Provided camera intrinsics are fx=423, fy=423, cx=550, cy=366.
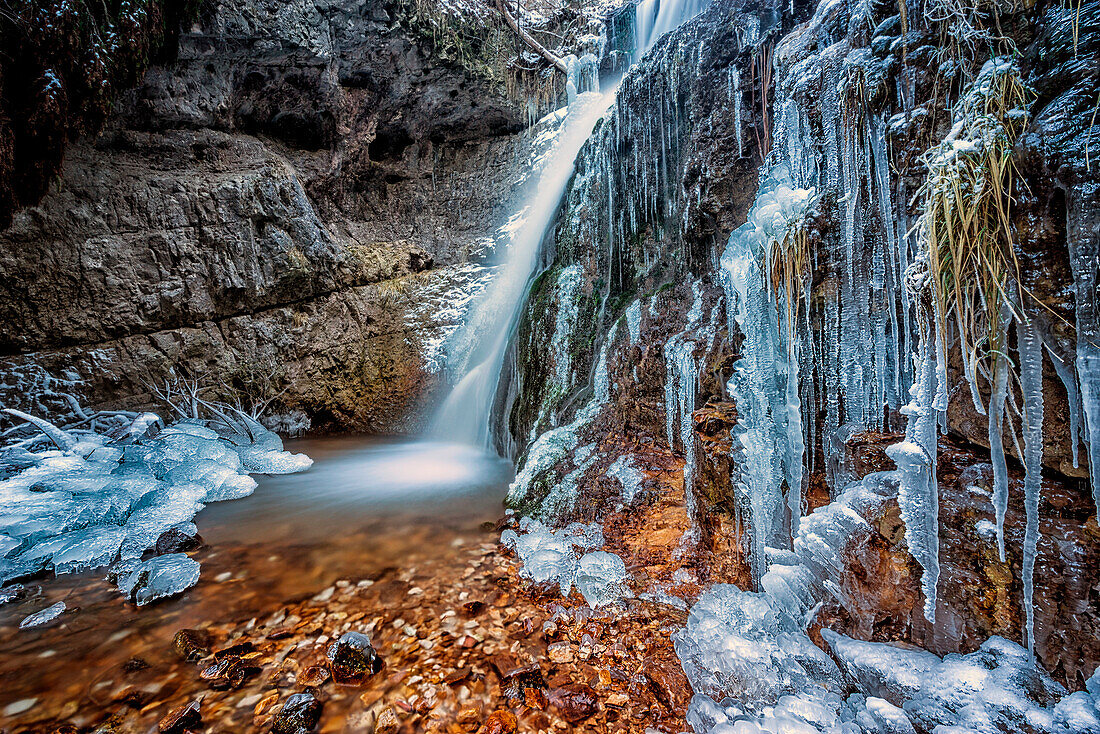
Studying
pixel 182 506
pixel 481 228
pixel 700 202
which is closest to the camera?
pixel 182 506

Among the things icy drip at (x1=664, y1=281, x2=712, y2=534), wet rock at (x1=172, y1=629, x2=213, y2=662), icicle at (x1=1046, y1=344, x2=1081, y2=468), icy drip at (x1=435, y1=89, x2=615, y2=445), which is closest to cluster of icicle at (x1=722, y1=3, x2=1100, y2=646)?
icicle at (x1=1046, y1=344, x2=1081, y2=468)

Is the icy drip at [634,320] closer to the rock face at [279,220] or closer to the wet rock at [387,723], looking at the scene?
the wet rock at [387,723]

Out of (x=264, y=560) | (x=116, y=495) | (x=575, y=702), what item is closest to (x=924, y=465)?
(x=575, y=702)

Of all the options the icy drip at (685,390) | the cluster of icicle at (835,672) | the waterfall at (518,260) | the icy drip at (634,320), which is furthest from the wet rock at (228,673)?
the waterfall at (518,260)

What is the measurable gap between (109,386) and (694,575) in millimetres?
8365

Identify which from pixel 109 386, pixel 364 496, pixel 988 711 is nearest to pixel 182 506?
pixel 364 496

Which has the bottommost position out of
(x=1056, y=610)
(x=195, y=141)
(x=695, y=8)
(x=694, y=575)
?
(x=694, y=575)

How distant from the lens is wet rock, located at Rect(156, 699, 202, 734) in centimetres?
158

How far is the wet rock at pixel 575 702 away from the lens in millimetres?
1697

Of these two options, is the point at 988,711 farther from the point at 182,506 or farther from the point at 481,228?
the point at 481,228

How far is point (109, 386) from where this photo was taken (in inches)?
248

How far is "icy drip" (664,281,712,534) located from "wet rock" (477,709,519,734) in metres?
1.56

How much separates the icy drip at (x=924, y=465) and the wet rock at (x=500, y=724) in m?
1.64

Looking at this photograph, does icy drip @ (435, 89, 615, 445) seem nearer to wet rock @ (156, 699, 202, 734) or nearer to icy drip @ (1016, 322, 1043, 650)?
wet rock @ (156, 699, 202, 734)
